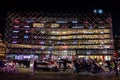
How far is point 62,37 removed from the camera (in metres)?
158

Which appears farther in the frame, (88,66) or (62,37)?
(62,37)

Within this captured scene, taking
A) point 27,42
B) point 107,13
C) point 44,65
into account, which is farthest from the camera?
point 107,13

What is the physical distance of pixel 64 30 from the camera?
15900 centimetres

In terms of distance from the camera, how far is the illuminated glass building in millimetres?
154125

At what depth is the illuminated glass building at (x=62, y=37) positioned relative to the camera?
6068 inches

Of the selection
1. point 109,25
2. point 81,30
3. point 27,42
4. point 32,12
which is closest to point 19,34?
point 27,42

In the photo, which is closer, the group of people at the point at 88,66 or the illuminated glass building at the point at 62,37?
the group of people at the point at 88,66

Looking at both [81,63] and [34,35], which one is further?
[34,35]

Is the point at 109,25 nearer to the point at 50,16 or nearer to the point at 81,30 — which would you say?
the point at 81,30

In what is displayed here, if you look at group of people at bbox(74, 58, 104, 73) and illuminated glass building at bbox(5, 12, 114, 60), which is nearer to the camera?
group of people at bbox(74, 58, 104, 73)

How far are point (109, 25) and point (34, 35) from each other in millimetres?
54447

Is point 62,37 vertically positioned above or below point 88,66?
above

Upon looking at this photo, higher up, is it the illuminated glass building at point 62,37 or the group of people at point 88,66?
the illuminated glass building at point 62,37

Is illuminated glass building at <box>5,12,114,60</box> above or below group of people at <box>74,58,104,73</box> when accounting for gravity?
above
